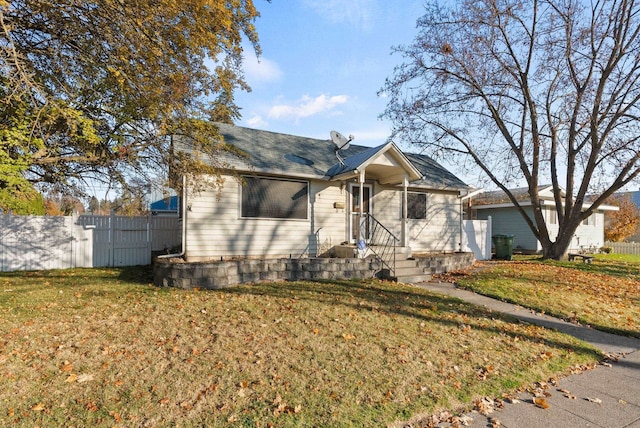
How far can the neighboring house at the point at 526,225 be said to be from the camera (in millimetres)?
20391

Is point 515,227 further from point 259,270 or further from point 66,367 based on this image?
point 66,367

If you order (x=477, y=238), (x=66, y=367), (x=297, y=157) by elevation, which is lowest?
(x=66, y=367)

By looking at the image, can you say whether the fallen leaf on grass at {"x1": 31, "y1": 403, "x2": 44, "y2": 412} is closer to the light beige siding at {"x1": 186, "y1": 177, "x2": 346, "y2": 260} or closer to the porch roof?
the light beige siding at {"x1": 186, "y1": 177, "x2": 346, "y2": 260}

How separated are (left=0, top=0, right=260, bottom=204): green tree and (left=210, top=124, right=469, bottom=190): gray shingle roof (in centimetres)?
206

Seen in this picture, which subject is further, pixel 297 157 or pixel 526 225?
pixel 526 225

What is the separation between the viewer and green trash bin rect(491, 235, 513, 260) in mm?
16406

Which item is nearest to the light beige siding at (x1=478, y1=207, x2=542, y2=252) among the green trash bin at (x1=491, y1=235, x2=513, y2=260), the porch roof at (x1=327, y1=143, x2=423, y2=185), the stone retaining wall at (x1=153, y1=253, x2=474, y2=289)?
the green trash bin at (x1=491, y1=235, x2=513, y2=260)

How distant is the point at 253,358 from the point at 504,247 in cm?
1543

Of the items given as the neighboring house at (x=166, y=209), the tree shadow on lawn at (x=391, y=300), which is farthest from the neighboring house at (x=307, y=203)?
the neighboring house at (x=166, y=209)

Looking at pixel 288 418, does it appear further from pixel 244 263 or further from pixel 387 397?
pixel 244 263

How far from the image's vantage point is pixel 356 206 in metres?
11.9

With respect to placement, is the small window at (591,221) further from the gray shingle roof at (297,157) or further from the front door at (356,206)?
the front door at (356,206)

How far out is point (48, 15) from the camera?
5891mm

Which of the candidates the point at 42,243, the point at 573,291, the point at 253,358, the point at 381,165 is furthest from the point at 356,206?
the point at 42,243
